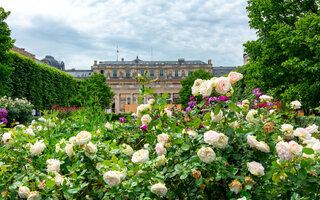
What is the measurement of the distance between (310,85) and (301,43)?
191 cm

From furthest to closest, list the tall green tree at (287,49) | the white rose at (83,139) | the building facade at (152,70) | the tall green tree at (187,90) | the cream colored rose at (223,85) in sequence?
the building facade at (152,70) < the tall green tree at (187,90) < the tall green tree at (287,49) < the white rose at (83,139) < the cream colored rose at (223,85)

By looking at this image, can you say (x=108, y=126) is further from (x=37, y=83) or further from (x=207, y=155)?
(x=37, y=83)

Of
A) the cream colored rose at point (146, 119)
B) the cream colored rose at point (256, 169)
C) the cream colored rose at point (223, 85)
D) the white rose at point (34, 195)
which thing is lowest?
the white rose at point (34, 195)

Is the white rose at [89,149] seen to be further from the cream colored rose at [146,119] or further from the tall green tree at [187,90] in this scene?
the tall green tree at [187,90]

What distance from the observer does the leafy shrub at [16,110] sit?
11.5 metres

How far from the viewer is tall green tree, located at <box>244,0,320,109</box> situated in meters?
10.6

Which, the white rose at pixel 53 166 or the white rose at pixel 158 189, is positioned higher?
the white rose at pixel 53 166

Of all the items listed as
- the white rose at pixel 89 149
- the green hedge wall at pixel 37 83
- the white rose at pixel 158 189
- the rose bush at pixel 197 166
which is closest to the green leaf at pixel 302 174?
the rose bush at pixel 197 166

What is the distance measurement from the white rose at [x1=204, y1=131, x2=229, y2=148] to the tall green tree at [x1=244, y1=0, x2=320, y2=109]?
10103mm

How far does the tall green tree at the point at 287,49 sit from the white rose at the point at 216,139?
1010cm

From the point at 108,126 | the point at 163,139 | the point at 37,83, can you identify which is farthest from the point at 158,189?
the point at 37,83

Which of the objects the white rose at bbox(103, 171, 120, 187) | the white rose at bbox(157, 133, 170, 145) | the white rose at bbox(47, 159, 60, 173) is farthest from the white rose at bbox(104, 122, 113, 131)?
the white rose at bbox(103, 171, 120, 187)

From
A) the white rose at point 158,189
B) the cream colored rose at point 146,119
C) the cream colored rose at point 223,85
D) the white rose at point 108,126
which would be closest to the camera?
the white rose at point 158,189

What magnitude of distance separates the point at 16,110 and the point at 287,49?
13159 mm
